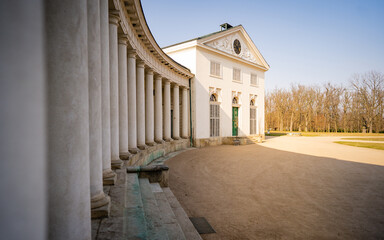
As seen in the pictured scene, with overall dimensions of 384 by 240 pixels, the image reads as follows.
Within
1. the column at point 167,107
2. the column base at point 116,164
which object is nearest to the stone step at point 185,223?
the column base at point 116,164

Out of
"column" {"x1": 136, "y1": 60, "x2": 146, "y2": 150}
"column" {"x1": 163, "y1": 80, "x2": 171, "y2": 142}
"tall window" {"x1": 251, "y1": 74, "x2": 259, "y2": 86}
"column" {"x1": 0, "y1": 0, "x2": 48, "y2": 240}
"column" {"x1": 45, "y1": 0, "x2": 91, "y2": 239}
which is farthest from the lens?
"tall window" {"x1": 251, "y1": 74, "x2": 259, "y2": 86}

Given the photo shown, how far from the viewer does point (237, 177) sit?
33.1 feet

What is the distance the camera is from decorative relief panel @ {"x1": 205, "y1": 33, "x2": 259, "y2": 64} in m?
25.1

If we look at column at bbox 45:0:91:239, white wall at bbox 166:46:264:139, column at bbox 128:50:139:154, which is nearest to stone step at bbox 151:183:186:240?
column at bbox 45:0:91:239

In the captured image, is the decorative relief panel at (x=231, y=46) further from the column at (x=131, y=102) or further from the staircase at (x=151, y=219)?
the staircase at (x=151, y=219)

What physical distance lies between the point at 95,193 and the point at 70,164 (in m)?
1.50

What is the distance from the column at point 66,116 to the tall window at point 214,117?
72.4 ft

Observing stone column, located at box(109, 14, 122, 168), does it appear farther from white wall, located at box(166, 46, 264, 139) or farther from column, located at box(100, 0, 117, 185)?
white wall, located at box(166, 46, 264, 139)

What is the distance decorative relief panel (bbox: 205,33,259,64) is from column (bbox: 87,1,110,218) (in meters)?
21.6

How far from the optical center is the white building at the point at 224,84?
22.9m

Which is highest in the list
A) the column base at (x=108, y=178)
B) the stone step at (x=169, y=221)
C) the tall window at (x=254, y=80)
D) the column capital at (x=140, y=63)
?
the tall window at (x=254, y=80)

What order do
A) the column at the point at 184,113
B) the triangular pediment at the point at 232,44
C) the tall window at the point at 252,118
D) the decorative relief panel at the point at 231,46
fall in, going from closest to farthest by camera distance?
the column at the point at 184,113, the triangular pediment at the point at 232,44, the decorative relief panel at the point at 231,46, the tall window at the point at 252,118

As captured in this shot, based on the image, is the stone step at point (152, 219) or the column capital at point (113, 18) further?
the column capital at point (113, 18)

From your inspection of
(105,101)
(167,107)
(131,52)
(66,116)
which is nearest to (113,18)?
(105,101)
